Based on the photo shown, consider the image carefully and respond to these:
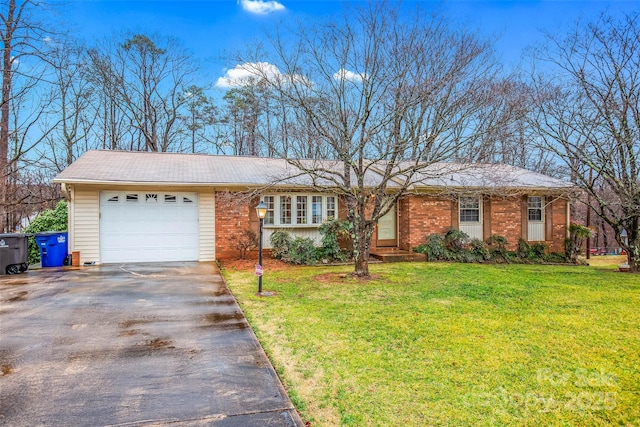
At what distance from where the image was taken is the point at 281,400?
117 inches

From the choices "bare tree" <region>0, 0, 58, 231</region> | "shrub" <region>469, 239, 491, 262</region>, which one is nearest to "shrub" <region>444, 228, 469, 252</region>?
"shrub" <region>469, 239, 491, 262</region>

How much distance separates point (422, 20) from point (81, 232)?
10045 millimetres

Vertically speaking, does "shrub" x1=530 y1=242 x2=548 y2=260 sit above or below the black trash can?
below

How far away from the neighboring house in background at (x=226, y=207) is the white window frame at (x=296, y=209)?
32 millimetres

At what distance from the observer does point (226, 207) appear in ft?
36.6

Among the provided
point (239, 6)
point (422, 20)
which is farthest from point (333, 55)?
point (239, 6)

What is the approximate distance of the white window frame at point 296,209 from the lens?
11.8 metres

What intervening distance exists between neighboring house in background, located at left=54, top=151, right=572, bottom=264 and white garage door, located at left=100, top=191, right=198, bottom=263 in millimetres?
26

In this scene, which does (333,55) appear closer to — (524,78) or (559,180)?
(524,78)

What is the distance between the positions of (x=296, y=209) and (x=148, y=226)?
4415 millimetres

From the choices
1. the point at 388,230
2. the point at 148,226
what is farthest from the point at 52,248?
the point at 388,230

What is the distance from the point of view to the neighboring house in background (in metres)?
10.1

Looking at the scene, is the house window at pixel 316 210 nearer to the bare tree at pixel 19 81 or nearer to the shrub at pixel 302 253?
the shrub at pixel 302 253

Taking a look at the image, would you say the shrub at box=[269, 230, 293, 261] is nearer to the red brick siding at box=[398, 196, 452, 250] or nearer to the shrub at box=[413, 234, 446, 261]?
the red brick siding at box=[398, 196, 452, 250]
